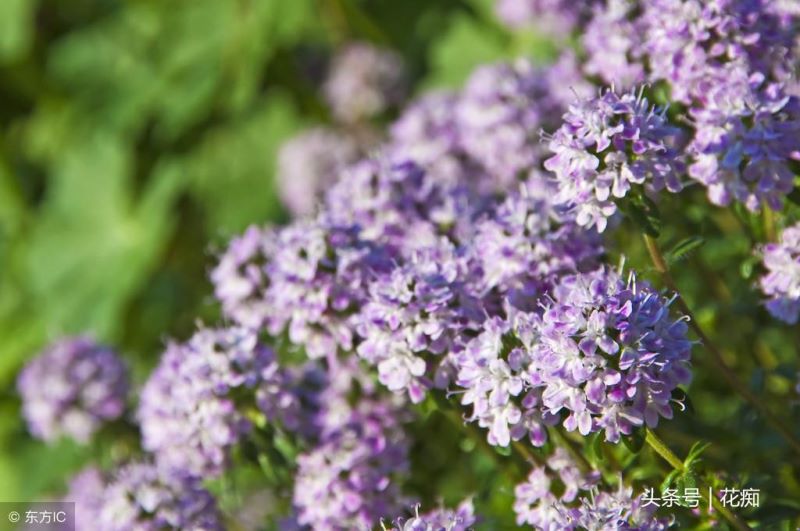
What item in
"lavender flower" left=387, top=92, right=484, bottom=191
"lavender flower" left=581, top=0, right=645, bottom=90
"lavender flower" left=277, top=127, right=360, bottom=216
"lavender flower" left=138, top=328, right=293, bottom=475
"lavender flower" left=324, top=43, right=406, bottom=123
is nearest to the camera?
"lavender flower" left=138, top=328, right=293, bottom=475

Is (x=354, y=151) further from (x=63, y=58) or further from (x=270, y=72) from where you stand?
(x=63, y=58)

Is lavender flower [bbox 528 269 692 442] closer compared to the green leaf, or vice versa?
lavender flower [bbox 528 269 692 442]

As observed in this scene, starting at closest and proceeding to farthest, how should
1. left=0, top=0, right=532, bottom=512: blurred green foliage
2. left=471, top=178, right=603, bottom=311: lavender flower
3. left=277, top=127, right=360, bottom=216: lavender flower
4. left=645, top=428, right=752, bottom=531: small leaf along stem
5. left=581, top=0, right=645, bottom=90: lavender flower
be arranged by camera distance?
left=645, top=428, right=752, bottom=531: small leaf along stem
left=471, top=178, right=603, bottom=311: lavender flower
left=581, top=0, right=645, bottom=90: lavender flower
left=277, top=127, right=360, bottom=216: lavender flower
left=0, top=0, right=532, bottom=512: blurred green foliage

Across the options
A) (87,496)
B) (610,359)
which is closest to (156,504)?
(87,496)

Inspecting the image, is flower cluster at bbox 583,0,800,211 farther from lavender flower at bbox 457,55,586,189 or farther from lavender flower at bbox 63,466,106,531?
lavender flower at bbox 63,466,106,531

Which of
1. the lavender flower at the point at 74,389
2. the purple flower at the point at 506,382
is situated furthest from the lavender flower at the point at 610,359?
the lavender flower at the point at 74,389

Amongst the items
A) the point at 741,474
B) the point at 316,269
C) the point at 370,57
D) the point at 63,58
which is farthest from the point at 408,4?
the point at 741,474

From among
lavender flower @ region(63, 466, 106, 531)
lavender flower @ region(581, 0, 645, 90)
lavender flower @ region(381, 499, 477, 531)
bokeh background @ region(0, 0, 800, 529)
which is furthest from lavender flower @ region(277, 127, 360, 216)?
lavender flower @ region(381, 499, 477, 531)
